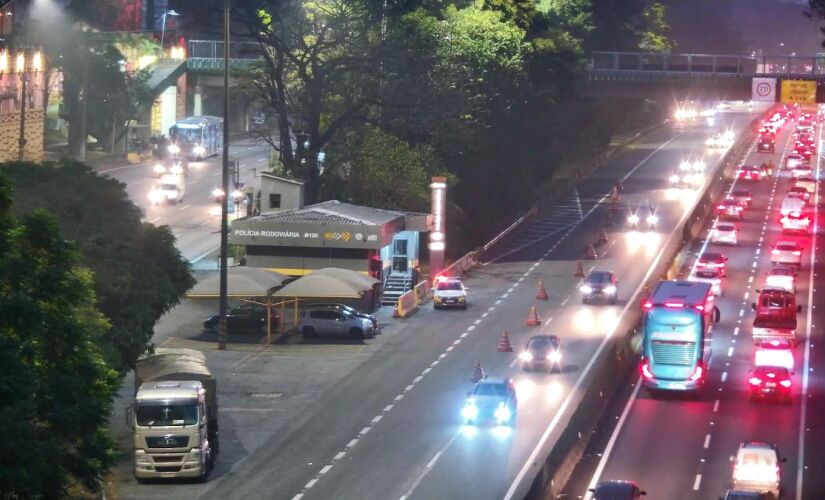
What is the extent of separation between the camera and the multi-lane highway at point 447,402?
41.3 metres

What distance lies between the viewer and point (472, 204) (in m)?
108

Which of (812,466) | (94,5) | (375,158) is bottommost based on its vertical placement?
(812,466)

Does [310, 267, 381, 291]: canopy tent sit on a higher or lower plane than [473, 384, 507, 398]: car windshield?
higher

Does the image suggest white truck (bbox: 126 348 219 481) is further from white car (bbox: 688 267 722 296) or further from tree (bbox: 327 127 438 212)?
tree (bbox: 327 127 438 212)

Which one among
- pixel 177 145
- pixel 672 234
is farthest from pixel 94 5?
pixel 672 234

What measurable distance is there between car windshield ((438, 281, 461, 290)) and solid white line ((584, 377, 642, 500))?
14.7 m

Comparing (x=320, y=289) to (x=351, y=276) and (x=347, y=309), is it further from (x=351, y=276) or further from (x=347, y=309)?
(x=351, y=276)

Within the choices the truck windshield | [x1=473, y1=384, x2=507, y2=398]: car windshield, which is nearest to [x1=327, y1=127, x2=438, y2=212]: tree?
[x1=473, y1=384, x2=507, y2=398]: car windshield

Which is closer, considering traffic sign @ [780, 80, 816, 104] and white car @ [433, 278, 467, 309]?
white car @ [433, 278, 467, 309]

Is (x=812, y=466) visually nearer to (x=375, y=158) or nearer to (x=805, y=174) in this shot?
(x=375, y=158)

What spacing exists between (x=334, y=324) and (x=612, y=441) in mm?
18013

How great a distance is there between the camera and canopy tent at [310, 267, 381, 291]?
63994 mm

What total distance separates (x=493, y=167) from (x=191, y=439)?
7335 centimetres

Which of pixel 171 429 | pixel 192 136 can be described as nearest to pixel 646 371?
pixel 171 429
